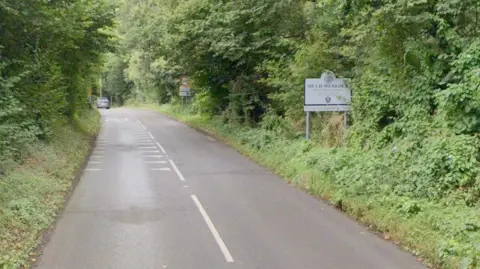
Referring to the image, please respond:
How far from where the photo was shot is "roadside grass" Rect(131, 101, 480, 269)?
7559 mm

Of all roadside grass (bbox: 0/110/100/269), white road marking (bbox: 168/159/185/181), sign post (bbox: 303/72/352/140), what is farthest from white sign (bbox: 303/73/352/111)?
roadside grass (bbox: 0/110/100/269)

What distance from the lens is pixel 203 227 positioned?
9.64m

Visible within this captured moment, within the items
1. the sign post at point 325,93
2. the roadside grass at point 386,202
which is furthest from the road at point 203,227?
the sign post at point 325,93

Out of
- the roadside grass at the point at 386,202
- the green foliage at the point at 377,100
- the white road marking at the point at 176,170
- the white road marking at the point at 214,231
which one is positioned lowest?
the white road marking at the point at 214,231

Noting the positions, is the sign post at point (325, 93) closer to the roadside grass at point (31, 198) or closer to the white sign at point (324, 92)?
the white sign at point (324, 92)

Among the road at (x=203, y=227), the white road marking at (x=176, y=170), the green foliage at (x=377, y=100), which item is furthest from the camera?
the white road marking at (x=176, y=170)

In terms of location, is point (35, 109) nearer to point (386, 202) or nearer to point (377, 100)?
point (377, 100)

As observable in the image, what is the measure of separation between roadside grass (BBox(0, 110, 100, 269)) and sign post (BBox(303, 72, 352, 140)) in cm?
772

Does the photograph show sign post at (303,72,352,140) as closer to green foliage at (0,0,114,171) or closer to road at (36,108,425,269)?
road at (36,108,425,269)

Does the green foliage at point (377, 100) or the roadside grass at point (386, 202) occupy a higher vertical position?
the green foliage at point (377, 100)

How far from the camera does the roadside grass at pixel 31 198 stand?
792 cm

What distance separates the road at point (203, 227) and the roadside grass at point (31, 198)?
0.32m

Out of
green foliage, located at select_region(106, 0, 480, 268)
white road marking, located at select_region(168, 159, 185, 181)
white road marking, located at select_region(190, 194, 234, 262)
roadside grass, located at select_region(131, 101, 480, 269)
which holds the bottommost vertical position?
white road marking, located at select_region(190, 194, 234, 262)

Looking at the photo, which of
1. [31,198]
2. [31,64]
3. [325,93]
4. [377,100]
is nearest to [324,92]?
[325,93]
